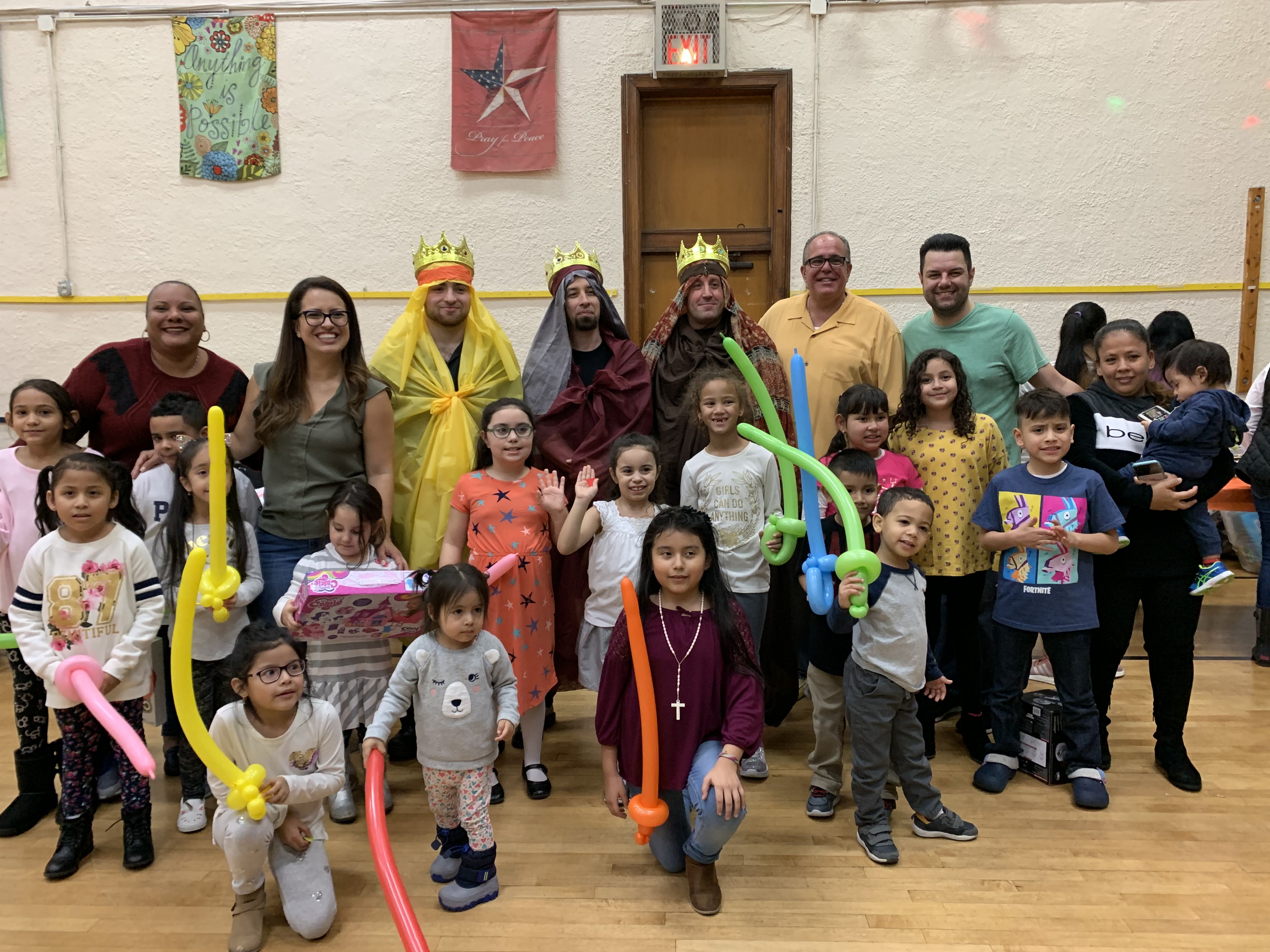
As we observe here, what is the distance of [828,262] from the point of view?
3.20 metres

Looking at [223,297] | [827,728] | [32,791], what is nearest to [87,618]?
[32,791]

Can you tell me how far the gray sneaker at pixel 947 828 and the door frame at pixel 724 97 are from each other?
3.76 metres

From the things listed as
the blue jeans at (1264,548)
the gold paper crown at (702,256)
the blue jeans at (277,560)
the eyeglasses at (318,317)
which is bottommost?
the blue jeans at (1264,548)

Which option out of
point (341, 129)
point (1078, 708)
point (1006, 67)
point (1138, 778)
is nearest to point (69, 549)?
point (1078, 708)

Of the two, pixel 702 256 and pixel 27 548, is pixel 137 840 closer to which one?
pixel 27 548

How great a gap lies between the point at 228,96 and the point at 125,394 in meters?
3.48

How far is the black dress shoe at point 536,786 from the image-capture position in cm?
277

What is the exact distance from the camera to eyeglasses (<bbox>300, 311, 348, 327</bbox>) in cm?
267

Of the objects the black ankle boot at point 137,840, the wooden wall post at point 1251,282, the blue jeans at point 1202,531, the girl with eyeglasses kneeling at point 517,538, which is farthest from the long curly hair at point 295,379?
the wooden wall post at point 1251,282

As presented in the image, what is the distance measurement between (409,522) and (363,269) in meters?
3.19

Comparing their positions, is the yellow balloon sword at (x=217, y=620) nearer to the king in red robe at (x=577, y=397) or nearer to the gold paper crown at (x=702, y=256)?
the king in red robe at (x=577, y=397)

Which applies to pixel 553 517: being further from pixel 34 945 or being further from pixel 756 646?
pixel 34 945

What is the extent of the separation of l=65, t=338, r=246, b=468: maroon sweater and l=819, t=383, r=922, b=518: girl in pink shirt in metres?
2.10

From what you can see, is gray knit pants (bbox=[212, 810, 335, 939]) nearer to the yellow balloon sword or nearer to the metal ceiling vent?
the yellow balloon sword
